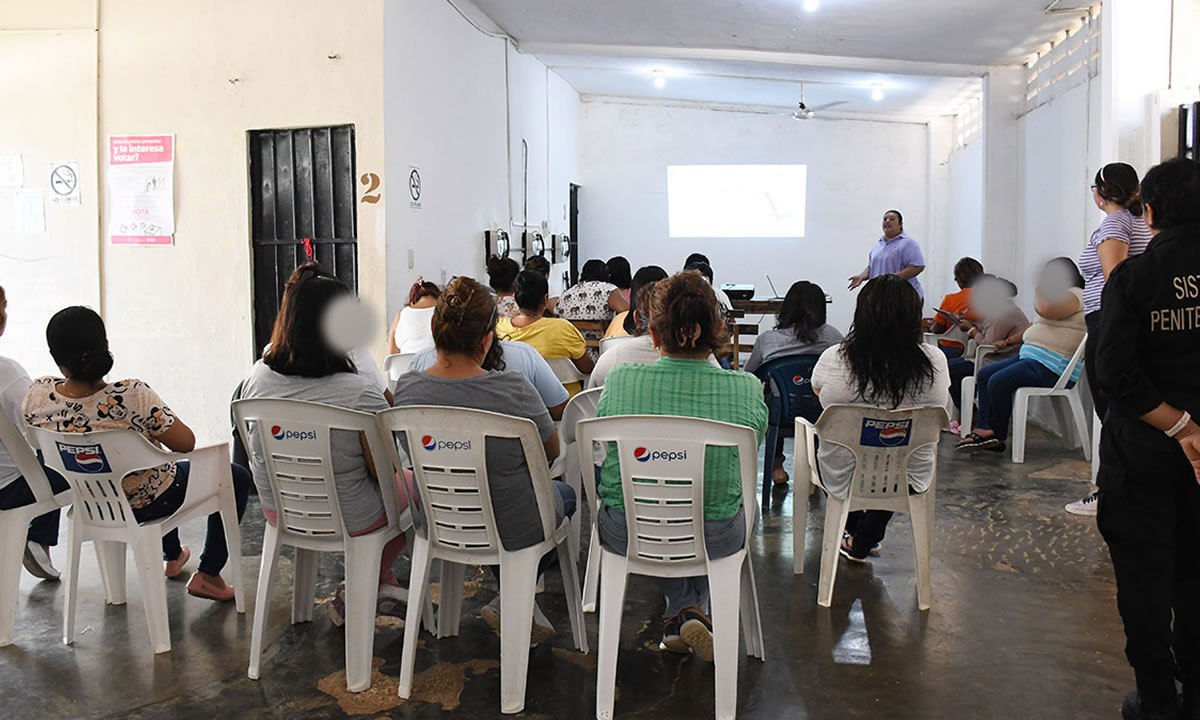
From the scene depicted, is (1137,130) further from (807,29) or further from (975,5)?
(807,29)

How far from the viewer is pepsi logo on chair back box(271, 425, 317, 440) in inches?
100

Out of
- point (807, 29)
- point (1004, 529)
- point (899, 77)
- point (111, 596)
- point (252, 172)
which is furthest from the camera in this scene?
point (899, 77)

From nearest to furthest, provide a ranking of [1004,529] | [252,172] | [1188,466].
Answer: [1188,466] → [1004,529] → [252,172]

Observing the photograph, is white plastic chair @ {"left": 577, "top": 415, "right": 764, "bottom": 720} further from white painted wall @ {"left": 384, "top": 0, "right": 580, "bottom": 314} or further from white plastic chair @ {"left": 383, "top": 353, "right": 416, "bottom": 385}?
white painted wall @ {"left": 384, "top": 0, "right": 580, "bottom": 314}

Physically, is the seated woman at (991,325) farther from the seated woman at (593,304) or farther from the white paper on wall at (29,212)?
the white paper on wall at (29,212)

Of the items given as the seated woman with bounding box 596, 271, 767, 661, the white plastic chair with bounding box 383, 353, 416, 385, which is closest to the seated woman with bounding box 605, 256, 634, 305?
the white plastic chair with bounding box 383, 353, 416, 385

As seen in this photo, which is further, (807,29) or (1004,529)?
(807,29)

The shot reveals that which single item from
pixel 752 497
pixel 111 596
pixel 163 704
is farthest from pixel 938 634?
pixel 111 596

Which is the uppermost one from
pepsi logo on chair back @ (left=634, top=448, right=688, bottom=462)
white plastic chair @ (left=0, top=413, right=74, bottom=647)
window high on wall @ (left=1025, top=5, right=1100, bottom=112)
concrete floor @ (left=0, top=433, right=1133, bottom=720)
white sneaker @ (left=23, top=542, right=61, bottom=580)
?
window high on wall @ (left=1025, top=5, right=1100, bottom=112)

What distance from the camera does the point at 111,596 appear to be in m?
3.20

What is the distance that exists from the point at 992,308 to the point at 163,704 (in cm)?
525

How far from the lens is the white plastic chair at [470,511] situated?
2.36 meters

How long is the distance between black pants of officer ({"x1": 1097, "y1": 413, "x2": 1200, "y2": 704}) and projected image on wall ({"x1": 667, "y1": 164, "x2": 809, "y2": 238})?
897 cm

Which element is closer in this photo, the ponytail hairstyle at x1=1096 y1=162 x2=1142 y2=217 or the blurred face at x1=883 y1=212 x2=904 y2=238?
the ponytail hairstyle at x1=1096 y1=162 x2=1142 y2=217
